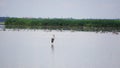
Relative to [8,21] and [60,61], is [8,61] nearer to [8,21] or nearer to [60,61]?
[60,61]

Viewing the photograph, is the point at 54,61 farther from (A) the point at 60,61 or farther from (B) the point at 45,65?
(B) the point at 45,65

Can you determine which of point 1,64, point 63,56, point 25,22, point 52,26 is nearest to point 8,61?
point 1,64

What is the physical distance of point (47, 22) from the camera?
5147 cm

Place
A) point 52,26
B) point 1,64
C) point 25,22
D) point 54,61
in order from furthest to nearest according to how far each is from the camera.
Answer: point 25,22
point 52,26
point 54,61
point 1,64

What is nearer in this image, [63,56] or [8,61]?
[8,61]

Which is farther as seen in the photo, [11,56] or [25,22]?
[25,22]

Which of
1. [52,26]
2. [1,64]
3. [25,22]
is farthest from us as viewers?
[25,22]

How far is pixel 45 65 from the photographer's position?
45.2ft

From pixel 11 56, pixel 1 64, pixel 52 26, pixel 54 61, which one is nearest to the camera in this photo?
pixel 1 64

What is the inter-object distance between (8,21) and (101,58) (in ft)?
123

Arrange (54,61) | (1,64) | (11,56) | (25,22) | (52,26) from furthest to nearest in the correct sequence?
(25,22) < (52,26) < (11,56) < (54,61) < (1,64)

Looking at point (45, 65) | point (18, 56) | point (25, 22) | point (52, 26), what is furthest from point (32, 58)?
Result: point (25, 22)

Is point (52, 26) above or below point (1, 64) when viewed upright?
below

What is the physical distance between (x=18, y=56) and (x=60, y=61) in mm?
1826
